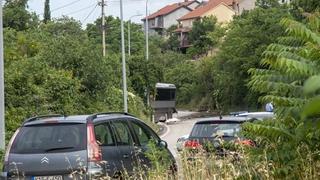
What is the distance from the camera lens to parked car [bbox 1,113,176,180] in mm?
9625

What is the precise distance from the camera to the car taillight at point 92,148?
9820 mm

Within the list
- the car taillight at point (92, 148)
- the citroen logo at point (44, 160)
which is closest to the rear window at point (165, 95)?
the car taillight at point (92, 148)

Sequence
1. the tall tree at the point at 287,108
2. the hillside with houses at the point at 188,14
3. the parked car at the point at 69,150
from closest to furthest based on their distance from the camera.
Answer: the tall tree at the point at 287,108 → the parked car at the point at 69,150 → the hillside with houses at the point at 188,14

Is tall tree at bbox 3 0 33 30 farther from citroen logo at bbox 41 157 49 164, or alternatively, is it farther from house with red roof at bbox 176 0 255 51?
house with red roof at bbox 176 0 255 51

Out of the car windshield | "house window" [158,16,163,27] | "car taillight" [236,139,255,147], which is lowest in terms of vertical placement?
the car windshield

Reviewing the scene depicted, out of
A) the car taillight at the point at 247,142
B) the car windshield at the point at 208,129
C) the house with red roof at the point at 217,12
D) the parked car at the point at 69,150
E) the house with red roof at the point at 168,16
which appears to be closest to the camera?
the car taillight at the point at 247,142

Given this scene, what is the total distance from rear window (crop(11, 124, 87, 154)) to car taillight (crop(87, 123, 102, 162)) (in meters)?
0.07

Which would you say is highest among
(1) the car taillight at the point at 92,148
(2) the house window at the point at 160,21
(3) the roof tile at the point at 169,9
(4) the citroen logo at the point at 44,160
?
(3) the roof tile at the point at 169,9

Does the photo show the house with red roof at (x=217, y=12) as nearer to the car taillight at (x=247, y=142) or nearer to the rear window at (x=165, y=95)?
the rear window at (x=165, y=95)

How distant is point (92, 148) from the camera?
9.89m

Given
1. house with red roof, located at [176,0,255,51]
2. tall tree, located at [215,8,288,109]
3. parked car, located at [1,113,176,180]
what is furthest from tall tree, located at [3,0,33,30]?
house with red roof, located at [176,0,255,51]

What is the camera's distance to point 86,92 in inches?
1182

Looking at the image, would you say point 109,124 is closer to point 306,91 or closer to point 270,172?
point 270,172

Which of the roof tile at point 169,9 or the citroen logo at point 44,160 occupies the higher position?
the roof tile at point 169,9
